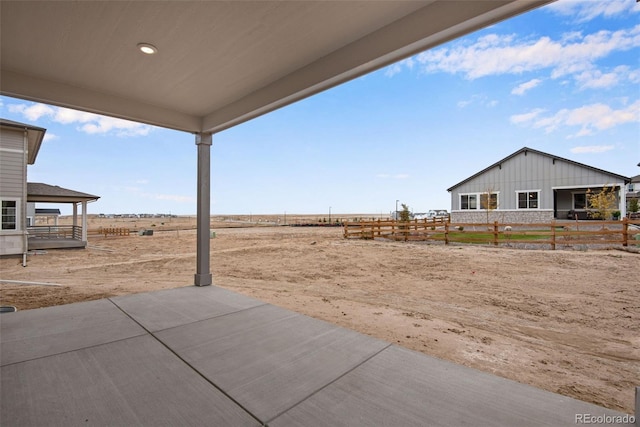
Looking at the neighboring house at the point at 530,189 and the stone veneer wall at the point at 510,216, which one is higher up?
the neighboring house at the point at 530,189

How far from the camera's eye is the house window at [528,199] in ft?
48.1

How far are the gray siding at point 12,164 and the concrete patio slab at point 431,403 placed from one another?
1293cm

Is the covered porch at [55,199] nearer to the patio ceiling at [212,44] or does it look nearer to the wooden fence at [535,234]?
the wooden fence at [535,234]

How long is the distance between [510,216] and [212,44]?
16920 millimetres

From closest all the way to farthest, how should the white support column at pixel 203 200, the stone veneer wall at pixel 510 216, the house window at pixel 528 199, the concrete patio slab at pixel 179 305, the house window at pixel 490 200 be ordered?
1. the concrete patio slab at pixel 179 305
2. the white support column at pixel 203 200
3. the stone veneer wall at pixel 510 216
4. the house window at pixel 528 199
5. the house window at pixel 490 200

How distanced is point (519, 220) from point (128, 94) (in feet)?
57.2

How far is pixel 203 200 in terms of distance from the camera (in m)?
4.39

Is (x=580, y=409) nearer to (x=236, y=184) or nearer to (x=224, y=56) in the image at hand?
(x=224, y=56)

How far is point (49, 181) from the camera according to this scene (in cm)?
1449

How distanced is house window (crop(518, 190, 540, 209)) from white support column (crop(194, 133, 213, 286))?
1622 cm

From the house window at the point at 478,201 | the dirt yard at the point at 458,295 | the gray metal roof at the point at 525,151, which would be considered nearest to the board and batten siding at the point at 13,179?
the dirt yard at the point at 458,295

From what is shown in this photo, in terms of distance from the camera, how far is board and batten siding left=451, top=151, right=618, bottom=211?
13.6 metres

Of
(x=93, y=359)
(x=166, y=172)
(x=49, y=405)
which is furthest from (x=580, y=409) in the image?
(x=166, y=172)

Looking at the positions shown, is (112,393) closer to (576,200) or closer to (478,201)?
(478,201)
